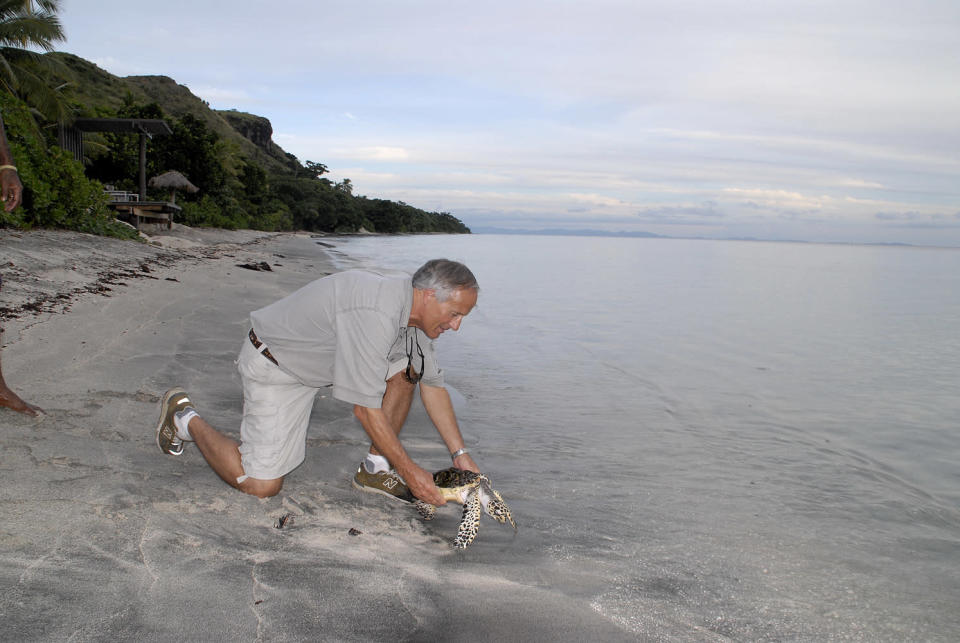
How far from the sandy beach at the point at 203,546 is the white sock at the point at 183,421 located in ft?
0.58

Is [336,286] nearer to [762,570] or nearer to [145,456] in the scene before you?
[145,456]

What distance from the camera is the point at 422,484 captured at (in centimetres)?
292

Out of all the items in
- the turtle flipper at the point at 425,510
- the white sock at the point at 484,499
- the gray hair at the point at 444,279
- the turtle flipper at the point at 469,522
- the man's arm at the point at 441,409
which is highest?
the gray hair at the point at 444,279

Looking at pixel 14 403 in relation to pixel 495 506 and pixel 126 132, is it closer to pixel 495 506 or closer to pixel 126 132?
pixel 495 506

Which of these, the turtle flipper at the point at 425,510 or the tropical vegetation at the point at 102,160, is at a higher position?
the tropical vegetation at the point at 102,160

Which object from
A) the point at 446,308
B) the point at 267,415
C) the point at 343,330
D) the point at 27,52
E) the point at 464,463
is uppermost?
the point at 27,52

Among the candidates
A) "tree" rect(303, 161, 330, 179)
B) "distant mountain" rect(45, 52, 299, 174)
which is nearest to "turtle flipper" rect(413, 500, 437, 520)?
"distant mountain" rect(45, 52, 299, 174)

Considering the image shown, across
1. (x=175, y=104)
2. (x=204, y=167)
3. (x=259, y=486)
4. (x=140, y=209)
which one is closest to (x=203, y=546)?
(x=259, y=486)

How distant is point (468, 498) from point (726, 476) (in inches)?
98.5

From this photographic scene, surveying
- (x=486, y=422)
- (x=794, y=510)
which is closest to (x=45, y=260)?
(x=486, y=422)

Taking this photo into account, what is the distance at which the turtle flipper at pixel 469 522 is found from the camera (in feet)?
10.1

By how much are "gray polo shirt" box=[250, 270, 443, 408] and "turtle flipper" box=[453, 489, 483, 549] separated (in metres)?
0.68

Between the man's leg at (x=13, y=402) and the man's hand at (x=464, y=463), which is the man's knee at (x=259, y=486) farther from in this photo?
the man's leg at (x=13, y=402)

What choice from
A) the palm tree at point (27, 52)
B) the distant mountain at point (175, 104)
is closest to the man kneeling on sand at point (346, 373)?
the palm tree at point (27, 52)
